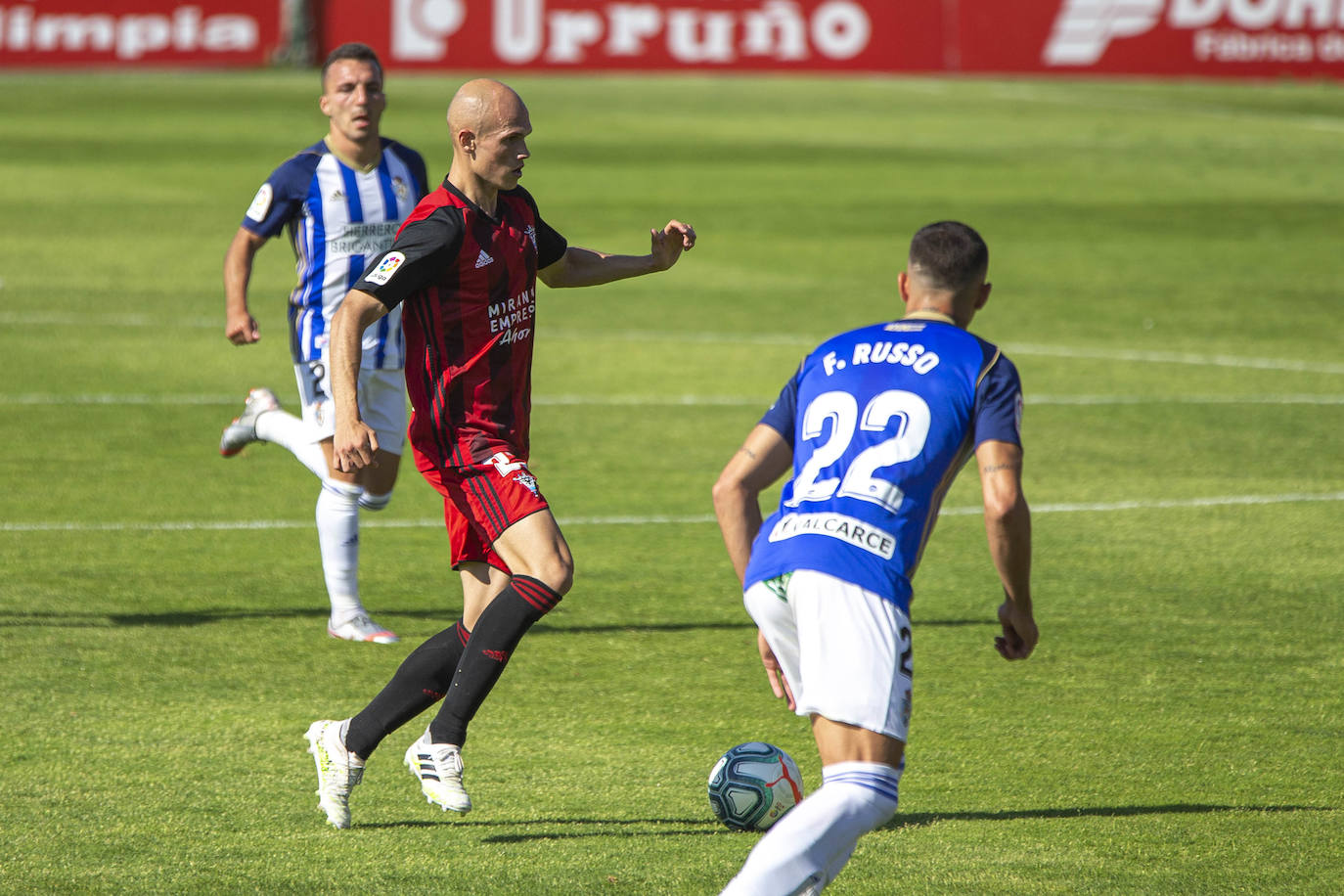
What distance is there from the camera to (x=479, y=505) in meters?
5.59

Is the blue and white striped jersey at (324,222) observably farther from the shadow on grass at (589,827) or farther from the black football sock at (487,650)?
the shadow on grass at (589,827)

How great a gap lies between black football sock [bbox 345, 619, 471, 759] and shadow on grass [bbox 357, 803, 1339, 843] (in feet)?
0.93

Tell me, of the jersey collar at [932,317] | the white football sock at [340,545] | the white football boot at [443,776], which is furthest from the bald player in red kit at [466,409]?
the white football sock at [340,545]

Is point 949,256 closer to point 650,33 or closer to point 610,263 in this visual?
point 610,263

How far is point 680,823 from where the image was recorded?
18.4ft

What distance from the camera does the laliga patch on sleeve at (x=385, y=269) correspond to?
5375mm

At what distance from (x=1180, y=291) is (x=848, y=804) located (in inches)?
567

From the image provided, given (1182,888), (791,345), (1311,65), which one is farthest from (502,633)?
(1311,65)

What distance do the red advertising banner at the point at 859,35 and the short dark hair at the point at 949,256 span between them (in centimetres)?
3278

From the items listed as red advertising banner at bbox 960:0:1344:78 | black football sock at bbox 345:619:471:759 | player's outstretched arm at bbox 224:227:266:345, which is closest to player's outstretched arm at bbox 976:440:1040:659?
black football sock at bbox 345:619:471:759

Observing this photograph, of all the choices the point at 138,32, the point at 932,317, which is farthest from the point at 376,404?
the point at 138,32

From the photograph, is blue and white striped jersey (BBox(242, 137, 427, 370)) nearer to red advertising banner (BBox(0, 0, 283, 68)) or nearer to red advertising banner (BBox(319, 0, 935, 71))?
red advertising banner (BBox(319, 0, 935, 71))

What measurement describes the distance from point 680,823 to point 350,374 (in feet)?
5.48

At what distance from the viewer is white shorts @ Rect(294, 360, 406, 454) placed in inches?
309
